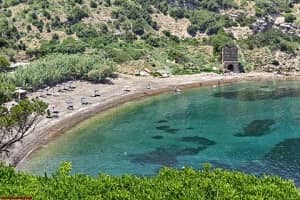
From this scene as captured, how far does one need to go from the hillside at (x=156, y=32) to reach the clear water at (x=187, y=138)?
26.3 m

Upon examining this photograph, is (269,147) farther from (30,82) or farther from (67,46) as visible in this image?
(67,46)

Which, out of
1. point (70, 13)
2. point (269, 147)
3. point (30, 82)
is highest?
point (70, 13)

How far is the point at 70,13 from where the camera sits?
505 feet

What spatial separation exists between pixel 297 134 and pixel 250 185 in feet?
160

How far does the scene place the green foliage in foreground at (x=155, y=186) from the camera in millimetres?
36688

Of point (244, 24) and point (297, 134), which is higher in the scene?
point (244, 24)

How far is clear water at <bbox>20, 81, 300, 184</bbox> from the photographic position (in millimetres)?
70188

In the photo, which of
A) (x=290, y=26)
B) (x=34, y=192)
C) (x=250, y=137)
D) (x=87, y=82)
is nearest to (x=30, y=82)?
(x=87, y=82)

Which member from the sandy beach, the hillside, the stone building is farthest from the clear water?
the hillside

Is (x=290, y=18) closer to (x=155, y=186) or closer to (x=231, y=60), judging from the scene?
(x=231, y=60)

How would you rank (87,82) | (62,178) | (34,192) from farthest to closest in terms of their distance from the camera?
(87,82) < (62,178) < (34,192)

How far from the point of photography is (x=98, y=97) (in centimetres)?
10756

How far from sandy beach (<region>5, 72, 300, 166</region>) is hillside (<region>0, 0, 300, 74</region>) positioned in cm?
766

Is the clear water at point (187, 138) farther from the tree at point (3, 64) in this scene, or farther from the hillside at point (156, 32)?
the tree at point (3, 64)
